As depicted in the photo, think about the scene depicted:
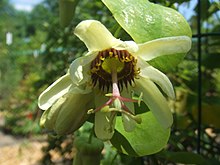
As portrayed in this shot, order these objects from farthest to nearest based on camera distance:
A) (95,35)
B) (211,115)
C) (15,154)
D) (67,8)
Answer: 1. (15,154)
2. (211,115)
3. (67,8)
4. (95,35)

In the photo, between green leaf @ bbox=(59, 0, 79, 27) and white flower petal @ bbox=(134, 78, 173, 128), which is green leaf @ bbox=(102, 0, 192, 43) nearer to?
white flower petal @ bbox=(134, 78, 173, 128)

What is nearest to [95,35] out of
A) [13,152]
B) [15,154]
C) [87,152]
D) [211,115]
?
[87,152]

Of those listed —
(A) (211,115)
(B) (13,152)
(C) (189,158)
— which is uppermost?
(C) (189,158)

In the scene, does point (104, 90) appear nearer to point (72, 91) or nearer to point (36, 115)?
point (72, 91)

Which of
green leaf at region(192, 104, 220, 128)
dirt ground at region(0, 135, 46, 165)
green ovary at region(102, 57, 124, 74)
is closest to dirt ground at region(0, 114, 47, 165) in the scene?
dirt ground at region(0, 135, 46, 165)

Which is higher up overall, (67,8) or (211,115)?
(67,8)


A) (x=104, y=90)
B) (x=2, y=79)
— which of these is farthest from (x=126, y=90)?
(x=2, y=79)

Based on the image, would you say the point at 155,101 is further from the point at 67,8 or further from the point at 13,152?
the point at 13,152

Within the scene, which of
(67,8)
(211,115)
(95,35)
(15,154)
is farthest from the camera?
(15,154)
